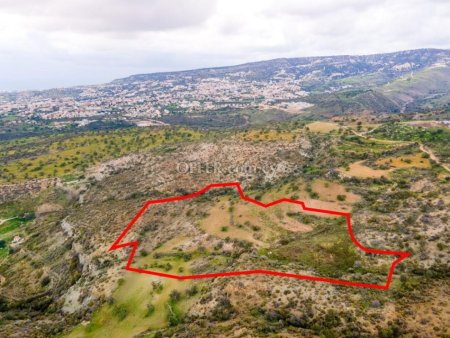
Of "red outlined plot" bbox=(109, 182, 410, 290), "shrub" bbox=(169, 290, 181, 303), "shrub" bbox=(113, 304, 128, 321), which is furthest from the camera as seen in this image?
"shrub" bbox=(113, 304, 128, 321)

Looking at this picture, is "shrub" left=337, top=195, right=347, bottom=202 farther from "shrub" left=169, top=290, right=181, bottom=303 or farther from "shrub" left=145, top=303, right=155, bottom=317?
"shrub" left=145, top=303, right=155, bottom=317

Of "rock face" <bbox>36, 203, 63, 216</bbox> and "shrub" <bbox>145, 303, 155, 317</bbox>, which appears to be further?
"rock face" <bbox>36, 203, 63, 216</bbox>

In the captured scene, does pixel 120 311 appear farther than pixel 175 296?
Yes

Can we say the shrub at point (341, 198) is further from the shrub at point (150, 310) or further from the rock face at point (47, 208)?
the rock face at point (47, 208)

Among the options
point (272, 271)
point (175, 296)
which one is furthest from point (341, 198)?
point (175, 296)

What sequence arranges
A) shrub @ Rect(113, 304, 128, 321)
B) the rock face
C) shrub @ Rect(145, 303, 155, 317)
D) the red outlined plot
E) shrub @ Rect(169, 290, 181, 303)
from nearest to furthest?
1. the red outlined plot
2. shrub @ Rect(145, 303, 155, 317)
3. shrub @ Rect(169, 290, 181, 303)
4. shrub @ Rect(113, 304, 128, 321)
5. the rock face

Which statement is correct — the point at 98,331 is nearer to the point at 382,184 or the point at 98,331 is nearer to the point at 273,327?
the point at 273,327

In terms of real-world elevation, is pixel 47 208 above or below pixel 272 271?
below

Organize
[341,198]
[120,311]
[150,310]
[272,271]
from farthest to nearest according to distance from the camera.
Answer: [341,198] < [120,311] < [272,271] < [150,310]

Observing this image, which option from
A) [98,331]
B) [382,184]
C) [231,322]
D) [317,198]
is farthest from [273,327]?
[382,184]

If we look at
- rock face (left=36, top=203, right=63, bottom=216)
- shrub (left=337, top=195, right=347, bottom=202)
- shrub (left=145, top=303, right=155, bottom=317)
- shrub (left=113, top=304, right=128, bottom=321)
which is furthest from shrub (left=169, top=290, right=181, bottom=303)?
rock face (left=36, top=203, right=63, bottom=216)

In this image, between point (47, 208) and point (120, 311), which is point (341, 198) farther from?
point (47, 208)
